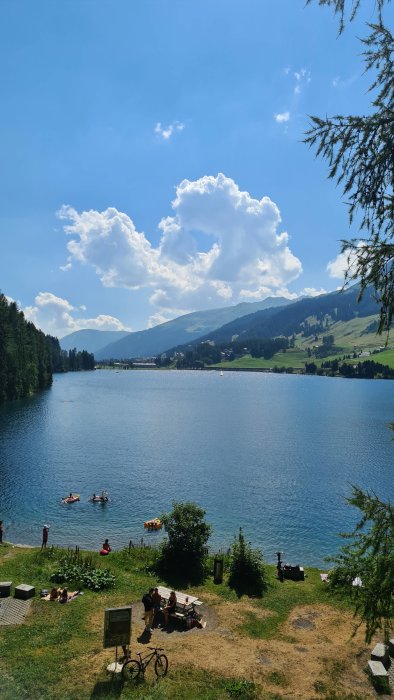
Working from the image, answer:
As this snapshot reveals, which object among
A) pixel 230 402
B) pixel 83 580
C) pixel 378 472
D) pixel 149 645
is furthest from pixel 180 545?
pixel 230 402

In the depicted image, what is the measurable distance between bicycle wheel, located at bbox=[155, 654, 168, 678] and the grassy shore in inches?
14.6

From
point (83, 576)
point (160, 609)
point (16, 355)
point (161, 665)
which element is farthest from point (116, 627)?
point (16, 355)

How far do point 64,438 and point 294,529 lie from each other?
63.7m

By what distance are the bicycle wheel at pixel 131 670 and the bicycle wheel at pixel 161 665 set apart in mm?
868

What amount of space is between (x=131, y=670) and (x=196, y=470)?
198 ft

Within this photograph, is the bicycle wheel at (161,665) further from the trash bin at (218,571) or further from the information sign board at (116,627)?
the trash bin at (218,571)

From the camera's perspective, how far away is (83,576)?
30.9 meters

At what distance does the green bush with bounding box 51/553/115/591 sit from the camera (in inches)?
1188

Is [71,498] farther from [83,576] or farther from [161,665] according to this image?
[161,665]

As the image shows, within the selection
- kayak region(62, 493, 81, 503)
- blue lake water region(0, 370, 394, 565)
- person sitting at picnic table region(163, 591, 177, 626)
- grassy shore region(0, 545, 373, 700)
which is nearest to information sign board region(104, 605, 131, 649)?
grassy shore region(0, 545, 373, 700)

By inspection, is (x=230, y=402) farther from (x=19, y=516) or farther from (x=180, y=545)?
(x=180, y=545)

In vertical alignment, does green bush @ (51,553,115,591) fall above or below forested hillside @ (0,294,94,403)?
below

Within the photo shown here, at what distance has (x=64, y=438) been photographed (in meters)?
103

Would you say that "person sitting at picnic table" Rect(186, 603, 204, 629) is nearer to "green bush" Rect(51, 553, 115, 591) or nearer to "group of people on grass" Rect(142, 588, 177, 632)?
"group of people on grass" Rect(142, 588, 177, 632)
